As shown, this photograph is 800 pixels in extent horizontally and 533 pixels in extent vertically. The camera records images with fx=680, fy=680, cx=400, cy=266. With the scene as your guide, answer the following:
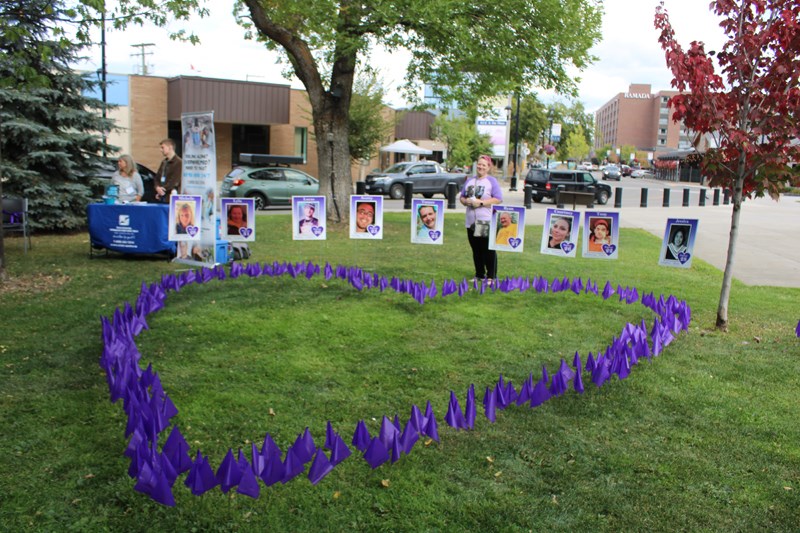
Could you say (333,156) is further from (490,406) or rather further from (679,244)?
(490,406)

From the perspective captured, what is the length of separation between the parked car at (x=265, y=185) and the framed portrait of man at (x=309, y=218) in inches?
570

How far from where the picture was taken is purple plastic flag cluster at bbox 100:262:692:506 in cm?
339

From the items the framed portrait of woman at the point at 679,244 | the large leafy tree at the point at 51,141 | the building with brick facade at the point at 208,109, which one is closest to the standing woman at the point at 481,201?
the framed portrait of woman at the point at 679,244

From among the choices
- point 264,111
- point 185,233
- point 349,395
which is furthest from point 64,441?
point 264,111

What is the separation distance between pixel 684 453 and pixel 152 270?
826cm

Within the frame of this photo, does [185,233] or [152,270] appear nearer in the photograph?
[185,233]

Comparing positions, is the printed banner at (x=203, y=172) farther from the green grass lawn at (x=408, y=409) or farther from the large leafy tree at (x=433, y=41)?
the large leafy tree at (x=433, y=41)

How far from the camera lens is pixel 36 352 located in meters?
6.05

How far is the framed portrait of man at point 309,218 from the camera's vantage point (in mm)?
9297

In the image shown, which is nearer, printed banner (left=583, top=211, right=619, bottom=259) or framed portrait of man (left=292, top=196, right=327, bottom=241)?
printed banner (left=583, top=211, right=619, bottom=259)

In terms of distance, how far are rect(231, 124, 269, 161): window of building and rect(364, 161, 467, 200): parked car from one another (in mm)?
8921

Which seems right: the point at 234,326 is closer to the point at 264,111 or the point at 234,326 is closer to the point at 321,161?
the point at 321,161

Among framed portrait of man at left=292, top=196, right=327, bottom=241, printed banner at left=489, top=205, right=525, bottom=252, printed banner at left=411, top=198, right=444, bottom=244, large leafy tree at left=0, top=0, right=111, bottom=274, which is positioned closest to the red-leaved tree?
printed banner at left=489, top=205, right=525, bottom=252

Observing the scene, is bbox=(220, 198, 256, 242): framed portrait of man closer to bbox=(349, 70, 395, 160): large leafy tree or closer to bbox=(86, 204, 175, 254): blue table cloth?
bbox=(86, 204, 175, 254): blue table cloth
